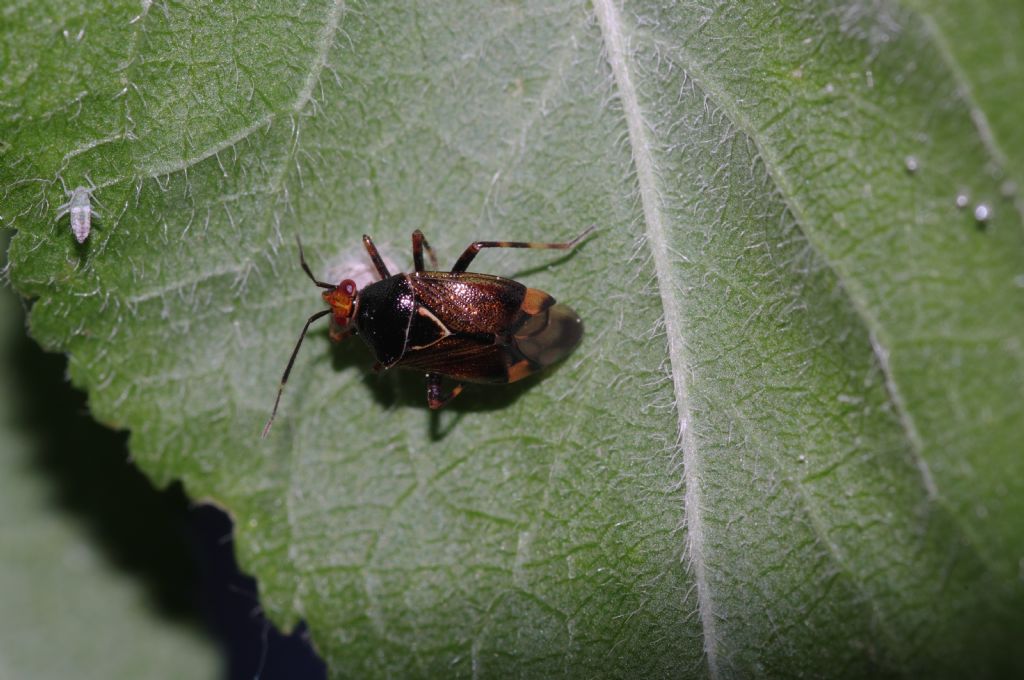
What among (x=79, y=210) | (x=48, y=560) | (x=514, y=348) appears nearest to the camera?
(x=79, y=210)

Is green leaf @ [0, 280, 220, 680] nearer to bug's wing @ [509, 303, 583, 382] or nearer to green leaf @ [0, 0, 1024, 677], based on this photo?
green leaf @ [0, 0, 1024, 677]

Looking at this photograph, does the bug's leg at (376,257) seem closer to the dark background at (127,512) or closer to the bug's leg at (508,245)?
the bug's leg at (508,245)

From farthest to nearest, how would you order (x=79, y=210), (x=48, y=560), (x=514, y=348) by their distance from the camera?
(x=48, y=560)
(x=514, y=348)
(x=79, y=210)

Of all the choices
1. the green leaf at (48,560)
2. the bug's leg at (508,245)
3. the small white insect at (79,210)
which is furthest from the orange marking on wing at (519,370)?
the green leaf at (48,560)

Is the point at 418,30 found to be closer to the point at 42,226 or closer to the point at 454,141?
the point at 454,141

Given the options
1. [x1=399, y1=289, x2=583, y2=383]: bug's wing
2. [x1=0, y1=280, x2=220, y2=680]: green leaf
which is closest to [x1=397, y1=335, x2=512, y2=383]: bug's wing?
[x1=399, y1=289, x2=583, y2=383]: bug's wing

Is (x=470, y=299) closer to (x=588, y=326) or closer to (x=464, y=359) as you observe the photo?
(x=464, y=359)

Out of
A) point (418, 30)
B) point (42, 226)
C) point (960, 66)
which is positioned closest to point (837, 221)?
point (960, 66)

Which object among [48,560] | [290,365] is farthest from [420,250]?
[48,560]
